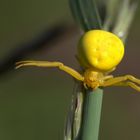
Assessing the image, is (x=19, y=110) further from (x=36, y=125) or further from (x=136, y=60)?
(x=136, y=60)

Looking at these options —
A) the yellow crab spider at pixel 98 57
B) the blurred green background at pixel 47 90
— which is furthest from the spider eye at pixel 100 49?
the blurred green background at pixel 47 90

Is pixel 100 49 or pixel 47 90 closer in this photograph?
pixel 100 49

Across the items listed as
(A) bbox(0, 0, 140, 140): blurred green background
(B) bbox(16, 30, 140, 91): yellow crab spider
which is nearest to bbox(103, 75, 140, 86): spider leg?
(B) bbox(16, 30, 140, 91): yellow crab spider

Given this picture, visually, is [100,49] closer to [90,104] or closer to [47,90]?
[90,104]

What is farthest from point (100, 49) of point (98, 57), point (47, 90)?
point (47, 90)

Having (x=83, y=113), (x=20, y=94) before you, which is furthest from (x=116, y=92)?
(x=83, y=113)

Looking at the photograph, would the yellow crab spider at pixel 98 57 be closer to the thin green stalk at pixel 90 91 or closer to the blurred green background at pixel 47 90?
the thin green stalk at pixel 90 91

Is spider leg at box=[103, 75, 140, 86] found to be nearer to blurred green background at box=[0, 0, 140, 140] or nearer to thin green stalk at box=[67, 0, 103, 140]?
thin green stalk at box=[67, 0, 103, 140]

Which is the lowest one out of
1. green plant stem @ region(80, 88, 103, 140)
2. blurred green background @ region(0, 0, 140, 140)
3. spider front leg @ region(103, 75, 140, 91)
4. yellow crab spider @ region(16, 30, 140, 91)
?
green plant stem @ region(80, 88, 103, 140)
